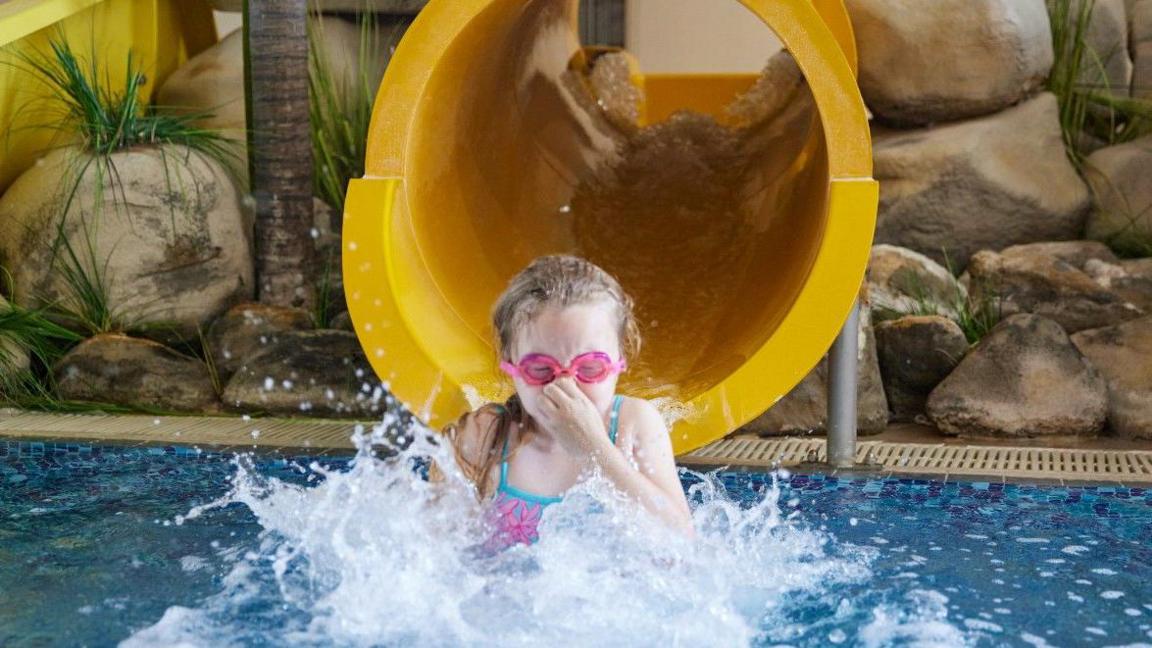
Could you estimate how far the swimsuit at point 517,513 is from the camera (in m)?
2.69

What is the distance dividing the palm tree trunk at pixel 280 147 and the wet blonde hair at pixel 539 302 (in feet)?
8.32

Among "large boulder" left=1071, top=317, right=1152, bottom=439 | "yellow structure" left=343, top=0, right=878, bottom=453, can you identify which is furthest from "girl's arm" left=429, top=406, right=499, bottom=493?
"large boulder" left=1071, top=317, right=1152, bottom=439

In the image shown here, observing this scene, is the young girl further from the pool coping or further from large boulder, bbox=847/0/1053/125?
large boulder, bbox=847/0/1053/125

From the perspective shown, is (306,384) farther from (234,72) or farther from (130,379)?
(234,72)

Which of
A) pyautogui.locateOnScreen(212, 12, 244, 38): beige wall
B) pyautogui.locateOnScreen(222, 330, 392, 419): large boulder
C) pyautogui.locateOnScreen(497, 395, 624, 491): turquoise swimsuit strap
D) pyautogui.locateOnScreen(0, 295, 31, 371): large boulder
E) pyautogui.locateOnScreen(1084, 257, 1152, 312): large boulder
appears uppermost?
pyautogui.locateOnScreen(212, 12, 244, 38): beige wall

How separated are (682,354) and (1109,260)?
206cm

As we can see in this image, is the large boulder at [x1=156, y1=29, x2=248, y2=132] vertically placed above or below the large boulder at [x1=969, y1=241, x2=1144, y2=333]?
above

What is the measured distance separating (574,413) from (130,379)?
8.77 ft

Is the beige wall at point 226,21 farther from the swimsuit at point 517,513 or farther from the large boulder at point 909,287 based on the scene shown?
the swimsuit at point 517,513

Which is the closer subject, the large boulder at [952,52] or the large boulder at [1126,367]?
the large boulder at [1126,367]

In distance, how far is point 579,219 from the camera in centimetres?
545

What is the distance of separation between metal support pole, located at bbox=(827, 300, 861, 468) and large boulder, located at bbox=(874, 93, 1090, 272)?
6.49ft

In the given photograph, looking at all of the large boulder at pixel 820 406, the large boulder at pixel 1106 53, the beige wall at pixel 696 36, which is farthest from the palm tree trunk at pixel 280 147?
the beige wall at pixel 696 36

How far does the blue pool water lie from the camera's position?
246cm
